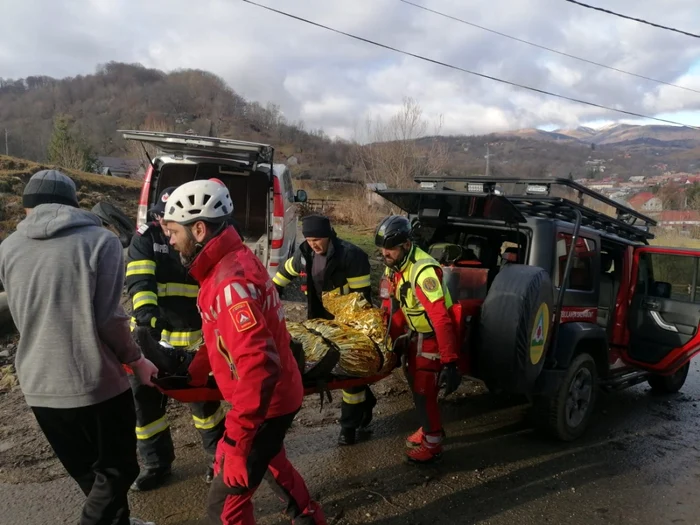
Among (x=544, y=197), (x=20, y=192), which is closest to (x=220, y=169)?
(x=544, y=197)

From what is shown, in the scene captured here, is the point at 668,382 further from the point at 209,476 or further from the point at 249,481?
the point at 249,481

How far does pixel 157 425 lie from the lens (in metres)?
3.56

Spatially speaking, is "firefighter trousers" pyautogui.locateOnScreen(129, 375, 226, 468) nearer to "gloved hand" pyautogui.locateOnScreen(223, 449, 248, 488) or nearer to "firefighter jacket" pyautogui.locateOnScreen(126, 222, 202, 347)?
"firefighter jacket" pyautogui.locateOnScreen(126, 222, 202, 347)

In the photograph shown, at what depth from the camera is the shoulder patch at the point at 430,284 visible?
359 centimetres

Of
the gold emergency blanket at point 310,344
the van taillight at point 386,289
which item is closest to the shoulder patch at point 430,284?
the van taillight at point 386,289

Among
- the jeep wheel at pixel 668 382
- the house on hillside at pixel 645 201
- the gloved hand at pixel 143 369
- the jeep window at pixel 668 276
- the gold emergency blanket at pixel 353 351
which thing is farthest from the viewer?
the house on hillside at pixel 645 201

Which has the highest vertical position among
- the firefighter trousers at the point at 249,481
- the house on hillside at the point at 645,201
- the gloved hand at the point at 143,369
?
the house on hillside at the point at 645,201

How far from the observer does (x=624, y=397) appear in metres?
5.68

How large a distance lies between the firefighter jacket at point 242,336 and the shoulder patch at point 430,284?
1411 mm

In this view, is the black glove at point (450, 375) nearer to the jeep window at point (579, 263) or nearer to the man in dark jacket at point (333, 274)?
the man in dark jacket at point (333, 274)

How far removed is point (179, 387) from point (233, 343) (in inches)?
39.9

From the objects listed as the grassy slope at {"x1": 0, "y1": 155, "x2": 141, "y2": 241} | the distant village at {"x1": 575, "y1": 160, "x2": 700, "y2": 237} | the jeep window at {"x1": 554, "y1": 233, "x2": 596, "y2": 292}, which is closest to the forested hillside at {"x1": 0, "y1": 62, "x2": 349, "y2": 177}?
the distant village at {"x1": 575, "y1": 160, "x2": 700, "y2": 237}

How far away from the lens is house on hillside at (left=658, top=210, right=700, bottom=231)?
31562mm

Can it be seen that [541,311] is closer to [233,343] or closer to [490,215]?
[490,215]
